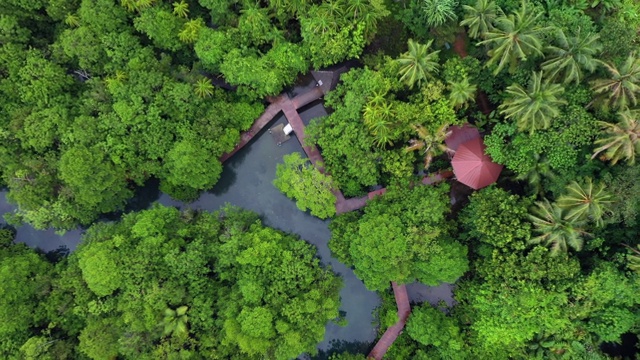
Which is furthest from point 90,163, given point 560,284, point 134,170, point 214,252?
point 560,284

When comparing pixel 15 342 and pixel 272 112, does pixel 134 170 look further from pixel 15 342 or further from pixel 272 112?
pixel 15 342

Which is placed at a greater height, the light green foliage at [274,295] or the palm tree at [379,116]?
the palm tree at [379,116]

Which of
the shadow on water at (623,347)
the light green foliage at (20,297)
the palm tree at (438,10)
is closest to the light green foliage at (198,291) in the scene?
the light green foliage at (20,297)

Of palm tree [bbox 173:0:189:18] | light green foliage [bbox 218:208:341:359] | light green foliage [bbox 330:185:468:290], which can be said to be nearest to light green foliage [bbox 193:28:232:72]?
palm tree [bbox 173:0:189:18]

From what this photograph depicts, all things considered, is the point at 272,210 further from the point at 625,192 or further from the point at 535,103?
the point at 625,192

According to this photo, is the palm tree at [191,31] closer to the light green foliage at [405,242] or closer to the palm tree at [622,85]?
the light green foliage at [405,242]

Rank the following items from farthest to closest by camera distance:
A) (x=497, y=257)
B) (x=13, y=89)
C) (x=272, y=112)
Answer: (x=272, y=112), (x=13, y=89), (x=497, y=257)
